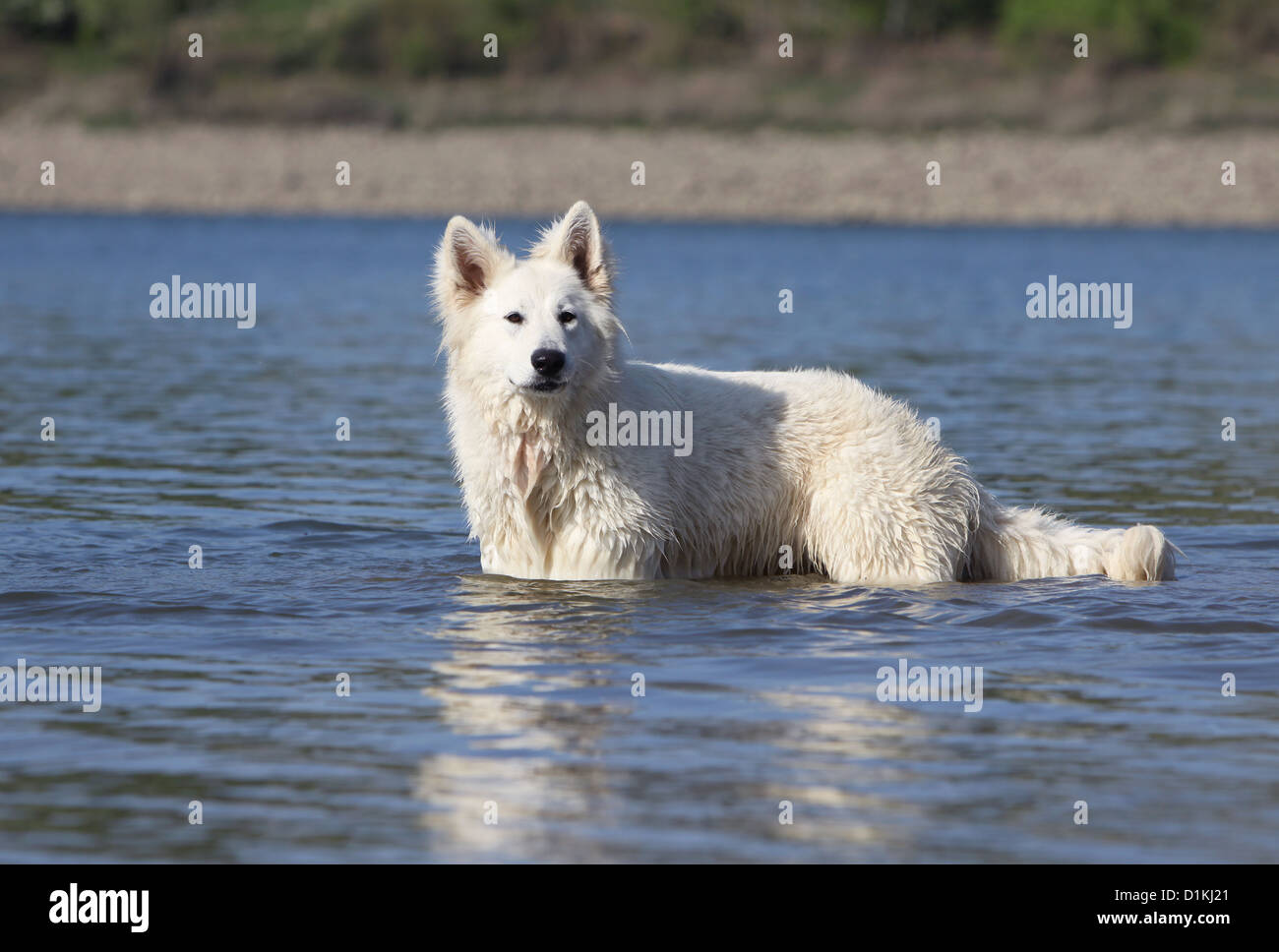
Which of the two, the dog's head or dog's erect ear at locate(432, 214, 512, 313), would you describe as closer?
the dog's head

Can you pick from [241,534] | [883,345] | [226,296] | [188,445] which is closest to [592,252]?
[241,534]

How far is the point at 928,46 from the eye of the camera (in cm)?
6619

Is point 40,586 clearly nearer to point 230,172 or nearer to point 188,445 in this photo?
point 188,445

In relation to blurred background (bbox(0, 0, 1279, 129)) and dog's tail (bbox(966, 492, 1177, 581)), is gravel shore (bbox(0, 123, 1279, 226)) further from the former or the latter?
dog's tail (bbox(966, 492, 1177, 581))

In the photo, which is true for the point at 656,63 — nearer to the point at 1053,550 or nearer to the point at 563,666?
the point at 1053,550

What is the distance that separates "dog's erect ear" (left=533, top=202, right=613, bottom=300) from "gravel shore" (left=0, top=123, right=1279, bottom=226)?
42.3m

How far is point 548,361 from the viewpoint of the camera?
8.96m

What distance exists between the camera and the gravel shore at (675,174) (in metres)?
52.5

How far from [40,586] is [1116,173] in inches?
1912

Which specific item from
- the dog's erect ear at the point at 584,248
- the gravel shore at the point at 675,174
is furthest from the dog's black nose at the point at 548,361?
the gravel shore at the point at 675,174

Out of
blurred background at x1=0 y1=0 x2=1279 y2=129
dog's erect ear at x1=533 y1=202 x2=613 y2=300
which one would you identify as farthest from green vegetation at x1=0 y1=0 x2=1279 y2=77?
dog's erect ear at x1=533 y1=202 x2=613 y2=300

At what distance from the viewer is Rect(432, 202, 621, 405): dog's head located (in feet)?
29.8

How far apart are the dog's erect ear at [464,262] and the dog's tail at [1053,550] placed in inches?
120

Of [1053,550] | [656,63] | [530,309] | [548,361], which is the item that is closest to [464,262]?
[530,309]
